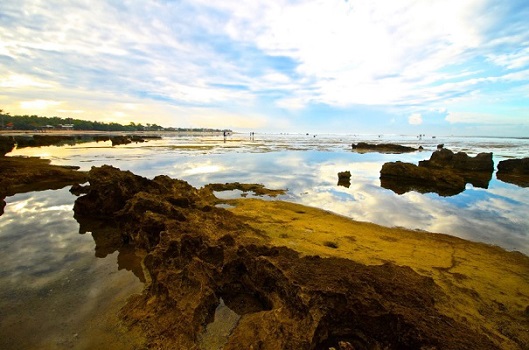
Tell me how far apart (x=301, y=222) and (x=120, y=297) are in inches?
260

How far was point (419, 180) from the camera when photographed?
811 inches

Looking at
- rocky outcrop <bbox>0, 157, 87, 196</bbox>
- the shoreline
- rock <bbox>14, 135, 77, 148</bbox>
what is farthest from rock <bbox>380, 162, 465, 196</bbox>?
rock <bbox>14, 135, 77, 148</bbox>

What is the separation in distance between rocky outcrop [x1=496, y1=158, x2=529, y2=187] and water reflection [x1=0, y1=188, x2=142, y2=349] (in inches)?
1186

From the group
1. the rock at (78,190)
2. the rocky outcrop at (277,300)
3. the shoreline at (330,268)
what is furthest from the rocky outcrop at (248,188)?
the rocky outcrop at (277,300)

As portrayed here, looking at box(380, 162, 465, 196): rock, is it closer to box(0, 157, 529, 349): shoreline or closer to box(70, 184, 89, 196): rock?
box(0, 157, 529, 349): shoreline

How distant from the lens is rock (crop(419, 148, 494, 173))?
2689cm

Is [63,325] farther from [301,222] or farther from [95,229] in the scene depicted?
[301,222]

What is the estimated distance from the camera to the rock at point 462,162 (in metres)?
26.9

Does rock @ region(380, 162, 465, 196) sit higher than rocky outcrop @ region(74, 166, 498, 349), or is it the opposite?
rocky outcrop @ region(74, 166, 498, 349)

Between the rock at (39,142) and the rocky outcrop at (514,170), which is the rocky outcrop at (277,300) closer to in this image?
the rocky outcrop at (514,170)

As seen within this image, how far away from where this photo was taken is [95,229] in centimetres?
879

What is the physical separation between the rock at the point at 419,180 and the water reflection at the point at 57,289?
16.6m

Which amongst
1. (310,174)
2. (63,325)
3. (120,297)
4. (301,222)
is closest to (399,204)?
(301,222)

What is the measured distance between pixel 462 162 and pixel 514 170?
4.35 m
